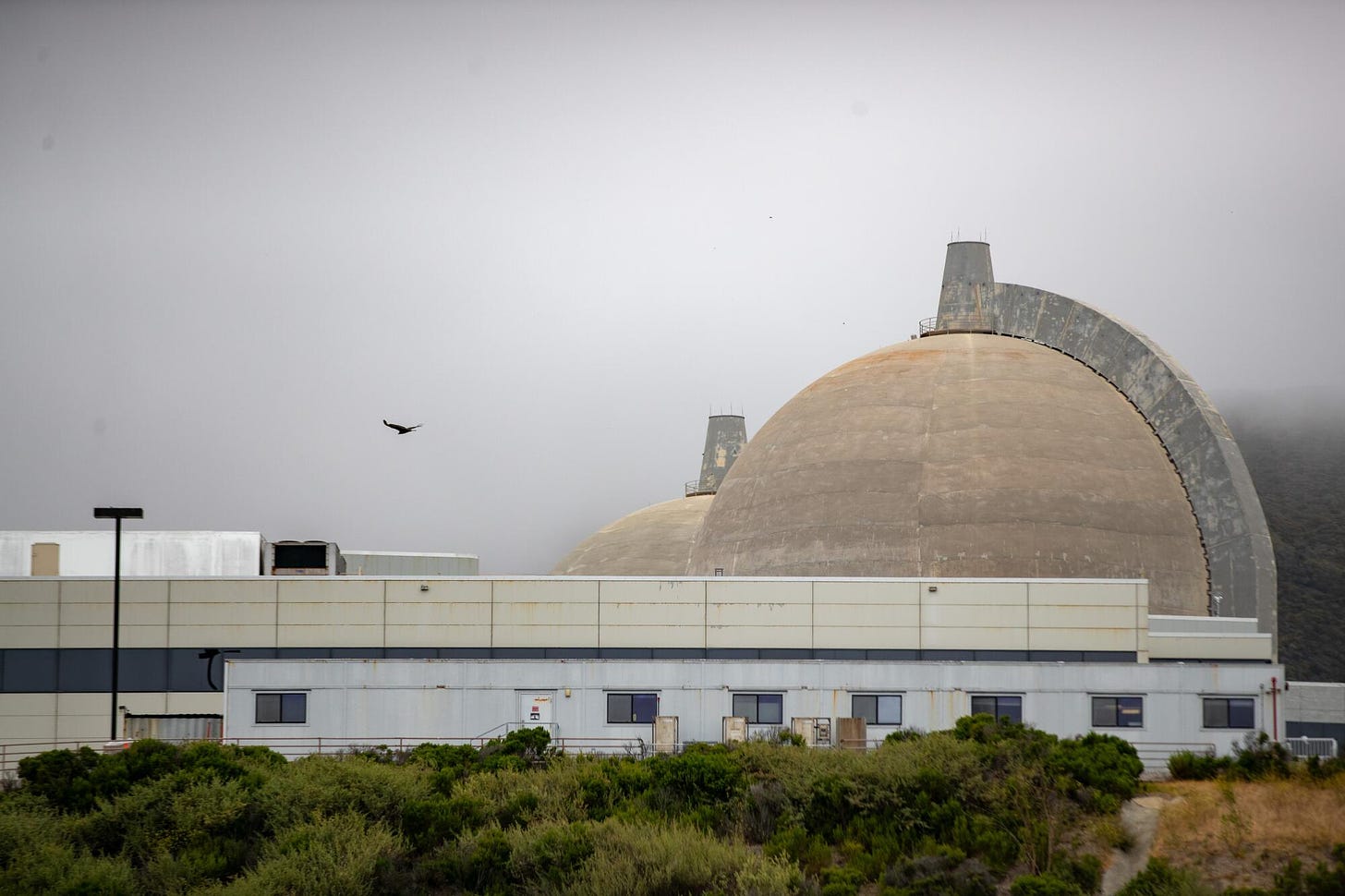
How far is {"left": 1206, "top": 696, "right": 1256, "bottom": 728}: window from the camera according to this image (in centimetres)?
4022

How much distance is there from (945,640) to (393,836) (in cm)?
1675

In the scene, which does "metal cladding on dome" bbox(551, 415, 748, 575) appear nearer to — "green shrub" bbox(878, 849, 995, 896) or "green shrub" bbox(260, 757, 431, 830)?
"green shrub" bbox(260, 757, 431, 830)

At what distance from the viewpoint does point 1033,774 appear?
3127 centimetres

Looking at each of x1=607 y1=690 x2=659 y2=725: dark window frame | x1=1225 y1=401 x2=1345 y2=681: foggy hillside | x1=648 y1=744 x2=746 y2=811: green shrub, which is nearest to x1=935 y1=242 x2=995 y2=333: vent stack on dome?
x1=607 y1=690 x2=659 y2=725: dark window frame

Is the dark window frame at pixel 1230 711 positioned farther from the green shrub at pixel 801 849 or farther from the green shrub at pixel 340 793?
the green shrub at pixel 340 793

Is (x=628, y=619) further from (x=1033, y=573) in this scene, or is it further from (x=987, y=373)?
(x=987, y=373)

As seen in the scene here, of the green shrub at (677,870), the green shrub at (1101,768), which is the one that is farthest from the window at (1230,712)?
the green shrub at (677,870)

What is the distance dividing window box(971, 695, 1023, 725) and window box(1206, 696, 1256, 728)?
4627 millimetres

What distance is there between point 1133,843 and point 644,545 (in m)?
44.6

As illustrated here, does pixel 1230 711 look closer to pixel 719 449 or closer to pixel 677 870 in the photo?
pixel 677 870

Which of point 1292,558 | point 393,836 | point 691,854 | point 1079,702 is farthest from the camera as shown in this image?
point 1292,558

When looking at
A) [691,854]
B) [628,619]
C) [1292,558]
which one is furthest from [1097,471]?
[1292,558]

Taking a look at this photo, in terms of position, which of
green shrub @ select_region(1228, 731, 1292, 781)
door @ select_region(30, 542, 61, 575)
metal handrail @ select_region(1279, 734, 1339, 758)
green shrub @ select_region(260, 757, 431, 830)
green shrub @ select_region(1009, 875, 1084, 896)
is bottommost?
green shrub @ select_region(1009, 875, 1084, 896)

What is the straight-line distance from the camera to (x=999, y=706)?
40.2 metres
